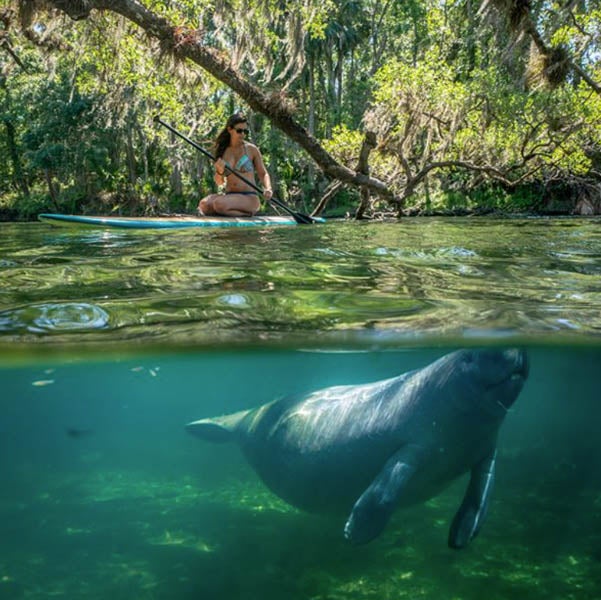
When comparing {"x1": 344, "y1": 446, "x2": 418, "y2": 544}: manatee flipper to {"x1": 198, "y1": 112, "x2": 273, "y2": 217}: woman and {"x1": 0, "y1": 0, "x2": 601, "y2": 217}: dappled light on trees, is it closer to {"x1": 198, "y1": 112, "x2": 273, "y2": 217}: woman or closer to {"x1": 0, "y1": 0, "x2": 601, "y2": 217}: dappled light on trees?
{"x1": 198, "y1": 112, "x2": 273, "y2": 217}: woman

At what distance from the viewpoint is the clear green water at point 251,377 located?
4.02m

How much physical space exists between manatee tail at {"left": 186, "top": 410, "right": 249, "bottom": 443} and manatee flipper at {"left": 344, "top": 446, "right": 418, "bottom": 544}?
2.37 metres

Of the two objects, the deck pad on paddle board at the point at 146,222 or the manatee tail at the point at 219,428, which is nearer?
the manatee tail at the point at 219,428

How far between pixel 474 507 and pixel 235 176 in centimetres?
787

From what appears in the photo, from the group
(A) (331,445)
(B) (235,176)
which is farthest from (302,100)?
(A) (331,445)

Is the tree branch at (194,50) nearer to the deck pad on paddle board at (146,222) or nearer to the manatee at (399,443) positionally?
the deck pad on paddle board at (146,222)

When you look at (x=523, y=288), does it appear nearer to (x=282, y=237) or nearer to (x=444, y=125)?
(x=282, y=237)

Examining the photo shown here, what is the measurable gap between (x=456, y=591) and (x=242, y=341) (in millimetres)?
2662

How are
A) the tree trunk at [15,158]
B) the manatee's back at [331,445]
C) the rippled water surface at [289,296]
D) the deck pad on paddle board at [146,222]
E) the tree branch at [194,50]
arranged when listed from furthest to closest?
A: the tree trunk at [15,158] < the tree branch at [194,50] < the deck pad on paddle board at [146,222] < the manatee's back at [331,445] < the rippled water surface at [289,296]

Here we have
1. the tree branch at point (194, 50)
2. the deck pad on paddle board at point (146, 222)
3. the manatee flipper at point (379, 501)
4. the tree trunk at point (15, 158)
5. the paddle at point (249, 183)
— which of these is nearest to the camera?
the manatee flipper at point (379, 501)

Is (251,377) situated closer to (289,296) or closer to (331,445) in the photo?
(331,445)

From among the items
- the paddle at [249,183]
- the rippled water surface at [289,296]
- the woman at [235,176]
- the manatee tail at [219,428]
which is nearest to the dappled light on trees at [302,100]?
the woman at [235,176]

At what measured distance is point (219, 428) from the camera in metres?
6.72

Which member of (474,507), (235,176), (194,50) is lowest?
(474,507)
